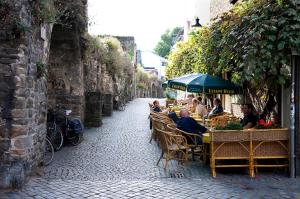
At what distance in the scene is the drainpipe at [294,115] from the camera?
26.3 ft

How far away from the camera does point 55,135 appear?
11.3 m

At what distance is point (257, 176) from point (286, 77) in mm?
1901

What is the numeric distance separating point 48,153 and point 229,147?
4.35 meters

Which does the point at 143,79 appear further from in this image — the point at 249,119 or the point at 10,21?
the point at 10,21

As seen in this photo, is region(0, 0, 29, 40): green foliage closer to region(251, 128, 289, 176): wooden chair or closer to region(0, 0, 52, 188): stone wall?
region(0, 0, 52, 188): stone wall

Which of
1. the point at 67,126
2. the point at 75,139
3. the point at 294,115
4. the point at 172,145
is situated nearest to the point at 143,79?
the point at 75,139

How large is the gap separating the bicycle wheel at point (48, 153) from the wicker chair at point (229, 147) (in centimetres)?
351

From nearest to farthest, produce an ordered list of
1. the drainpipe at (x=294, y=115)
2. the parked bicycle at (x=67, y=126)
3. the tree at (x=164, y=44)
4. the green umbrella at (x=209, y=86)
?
the drainpipe at (x=294, y=115) → the green umbrella at (x=209, y=86) → the parked bicycle at (x=67, y=126) → the tree at (x=164, y=44)

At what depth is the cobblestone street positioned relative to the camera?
6902mm

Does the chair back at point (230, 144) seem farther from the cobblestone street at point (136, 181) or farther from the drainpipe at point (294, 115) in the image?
the drainpipe at point (294, 115)

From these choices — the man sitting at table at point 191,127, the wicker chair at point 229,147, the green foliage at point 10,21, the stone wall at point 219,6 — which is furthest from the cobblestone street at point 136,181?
the stone wall at point 219,6

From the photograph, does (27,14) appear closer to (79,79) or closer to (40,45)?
(40,45)

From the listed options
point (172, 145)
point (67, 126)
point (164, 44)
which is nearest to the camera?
point (172, 145)

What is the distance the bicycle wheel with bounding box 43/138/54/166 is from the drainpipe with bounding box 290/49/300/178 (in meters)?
4.86
